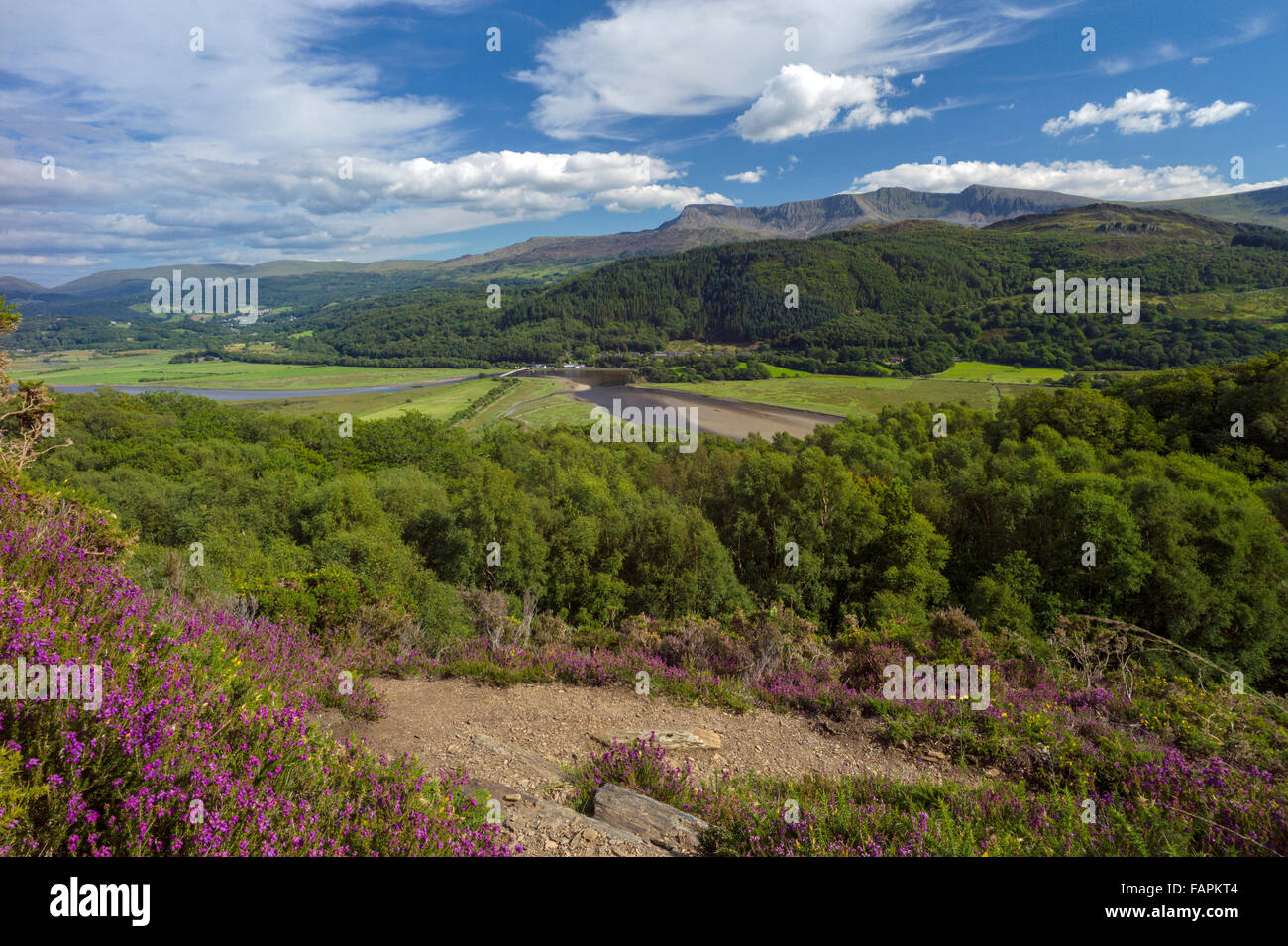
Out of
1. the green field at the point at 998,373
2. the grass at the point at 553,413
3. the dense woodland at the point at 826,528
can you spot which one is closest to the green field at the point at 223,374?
the grass at the point at 553,413

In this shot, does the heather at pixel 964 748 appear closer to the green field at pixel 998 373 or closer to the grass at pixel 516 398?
the grass at pixel 516 398

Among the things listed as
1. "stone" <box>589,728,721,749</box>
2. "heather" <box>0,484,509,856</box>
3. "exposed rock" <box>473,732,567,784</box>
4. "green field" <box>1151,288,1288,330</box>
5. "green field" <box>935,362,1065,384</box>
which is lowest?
"stone" <box>589,728,721,749</box>

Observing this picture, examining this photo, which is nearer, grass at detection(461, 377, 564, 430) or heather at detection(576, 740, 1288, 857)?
heather at detection(576, 740, 1288, 857)

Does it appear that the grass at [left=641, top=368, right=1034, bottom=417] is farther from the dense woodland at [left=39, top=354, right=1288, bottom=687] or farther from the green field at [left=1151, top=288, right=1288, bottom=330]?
the green field at [left=1151, top=288, right=1288, bottom=330]

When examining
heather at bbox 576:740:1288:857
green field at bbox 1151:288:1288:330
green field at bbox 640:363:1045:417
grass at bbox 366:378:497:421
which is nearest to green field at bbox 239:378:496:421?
grass at bbox 366:378:497:421

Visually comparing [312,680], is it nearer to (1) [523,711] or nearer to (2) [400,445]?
(1) [523,711]

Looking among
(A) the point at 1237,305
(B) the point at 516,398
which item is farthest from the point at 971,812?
(A) the point at 1237,305

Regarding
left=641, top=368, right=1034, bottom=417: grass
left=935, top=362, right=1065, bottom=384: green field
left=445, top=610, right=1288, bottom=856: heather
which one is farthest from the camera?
left=935, top=362, right=1065, bottom=384: green field
